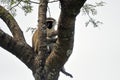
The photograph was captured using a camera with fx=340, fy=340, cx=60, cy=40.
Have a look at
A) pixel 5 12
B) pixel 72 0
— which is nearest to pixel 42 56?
pixel 5 12

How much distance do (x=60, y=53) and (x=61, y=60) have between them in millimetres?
138

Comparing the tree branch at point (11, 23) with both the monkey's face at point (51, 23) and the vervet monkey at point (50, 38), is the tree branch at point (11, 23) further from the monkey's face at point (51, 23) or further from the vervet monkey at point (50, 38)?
the monkey's face at point (51, 23)

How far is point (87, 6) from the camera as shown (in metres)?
5.87

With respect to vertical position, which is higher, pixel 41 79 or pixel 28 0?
pixel 28 0

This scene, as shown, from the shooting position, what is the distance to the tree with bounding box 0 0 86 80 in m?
3.84

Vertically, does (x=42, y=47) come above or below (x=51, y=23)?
above

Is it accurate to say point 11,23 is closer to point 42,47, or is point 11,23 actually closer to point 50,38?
point 42,47

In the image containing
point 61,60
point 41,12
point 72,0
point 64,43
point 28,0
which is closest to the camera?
point 72,0

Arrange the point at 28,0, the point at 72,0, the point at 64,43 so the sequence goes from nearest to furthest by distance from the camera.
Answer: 1. the point at 72,0
2. the point at 64,43
3. the point at 28,0

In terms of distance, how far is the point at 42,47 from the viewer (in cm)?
458

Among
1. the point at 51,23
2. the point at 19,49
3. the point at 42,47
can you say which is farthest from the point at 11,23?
the point at 51,23

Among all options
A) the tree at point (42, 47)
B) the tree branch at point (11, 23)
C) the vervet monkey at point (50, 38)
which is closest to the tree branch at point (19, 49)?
the tree at point (42, 47)

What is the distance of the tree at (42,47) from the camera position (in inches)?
151

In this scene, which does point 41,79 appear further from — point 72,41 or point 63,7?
point 63,7
